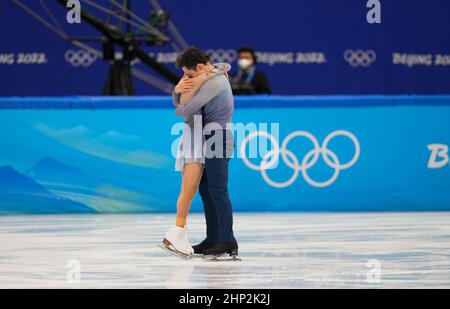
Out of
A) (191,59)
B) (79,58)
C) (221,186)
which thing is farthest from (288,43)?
(221,186)

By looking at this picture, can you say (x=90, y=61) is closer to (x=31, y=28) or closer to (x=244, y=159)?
(x=31, y=28)

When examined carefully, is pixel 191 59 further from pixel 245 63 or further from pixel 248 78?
pixel 248 78

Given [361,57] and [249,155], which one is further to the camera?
[361,57]

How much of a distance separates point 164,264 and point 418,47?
A: 7.65m

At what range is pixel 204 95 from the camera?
27.9 feet

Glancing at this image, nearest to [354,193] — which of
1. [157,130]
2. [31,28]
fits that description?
[157,130]

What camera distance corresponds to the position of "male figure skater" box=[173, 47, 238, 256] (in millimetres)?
8492

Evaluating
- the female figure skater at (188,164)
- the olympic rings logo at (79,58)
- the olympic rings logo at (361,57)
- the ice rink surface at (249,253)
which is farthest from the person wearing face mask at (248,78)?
the female figure skater at (188,164)

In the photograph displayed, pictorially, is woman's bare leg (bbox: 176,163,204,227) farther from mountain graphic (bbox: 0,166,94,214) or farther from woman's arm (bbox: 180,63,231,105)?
mountain graphic (bbox: 0,166,94,214)

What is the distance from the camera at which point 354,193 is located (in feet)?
39.9

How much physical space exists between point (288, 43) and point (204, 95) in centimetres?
663

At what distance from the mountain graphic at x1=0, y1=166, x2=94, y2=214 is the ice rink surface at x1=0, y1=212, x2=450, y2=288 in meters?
0.26

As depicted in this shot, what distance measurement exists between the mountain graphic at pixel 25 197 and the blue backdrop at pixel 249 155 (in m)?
0.01

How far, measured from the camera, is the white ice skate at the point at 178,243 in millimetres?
8625
